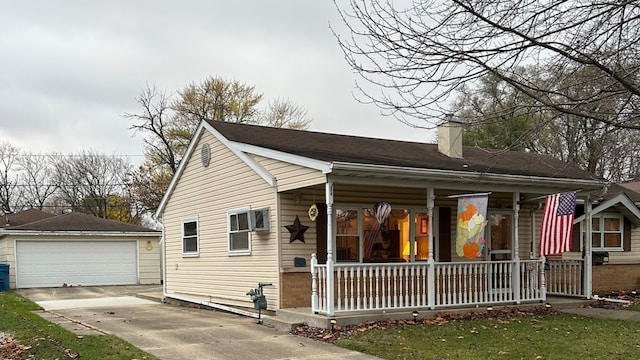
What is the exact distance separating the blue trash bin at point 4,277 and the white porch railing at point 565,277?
1824cm

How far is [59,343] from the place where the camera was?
8906 millimetres

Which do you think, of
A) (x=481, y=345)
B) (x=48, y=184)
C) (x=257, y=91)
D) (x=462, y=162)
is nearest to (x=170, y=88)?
(x=257, y=91)

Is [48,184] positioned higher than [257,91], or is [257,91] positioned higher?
[257,91]

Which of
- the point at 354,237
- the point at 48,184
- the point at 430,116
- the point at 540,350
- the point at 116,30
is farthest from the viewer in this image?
the point at 48,184

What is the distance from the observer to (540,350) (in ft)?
27.6

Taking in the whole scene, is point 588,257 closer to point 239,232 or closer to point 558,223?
point 558,223

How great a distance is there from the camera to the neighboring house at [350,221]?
11.2 m

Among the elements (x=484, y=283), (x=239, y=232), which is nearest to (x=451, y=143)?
(x=484, y=283)

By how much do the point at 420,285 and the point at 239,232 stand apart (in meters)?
4.13

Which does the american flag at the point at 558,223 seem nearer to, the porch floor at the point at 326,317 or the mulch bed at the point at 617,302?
the porch floor at the point at 326,317

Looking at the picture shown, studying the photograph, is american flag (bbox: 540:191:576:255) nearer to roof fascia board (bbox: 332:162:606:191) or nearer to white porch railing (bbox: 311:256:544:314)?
roof fascia board (bbox: 332:162:606:191)

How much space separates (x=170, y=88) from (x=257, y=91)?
563cm

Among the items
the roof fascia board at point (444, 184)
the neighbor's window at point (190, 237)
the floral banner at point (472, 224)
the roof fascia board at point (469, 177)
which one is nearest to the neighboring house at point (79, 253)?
the neighbor's window at point (190, 237)

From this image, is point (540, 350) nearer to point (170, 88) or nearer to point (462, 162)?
point (462, 162)
